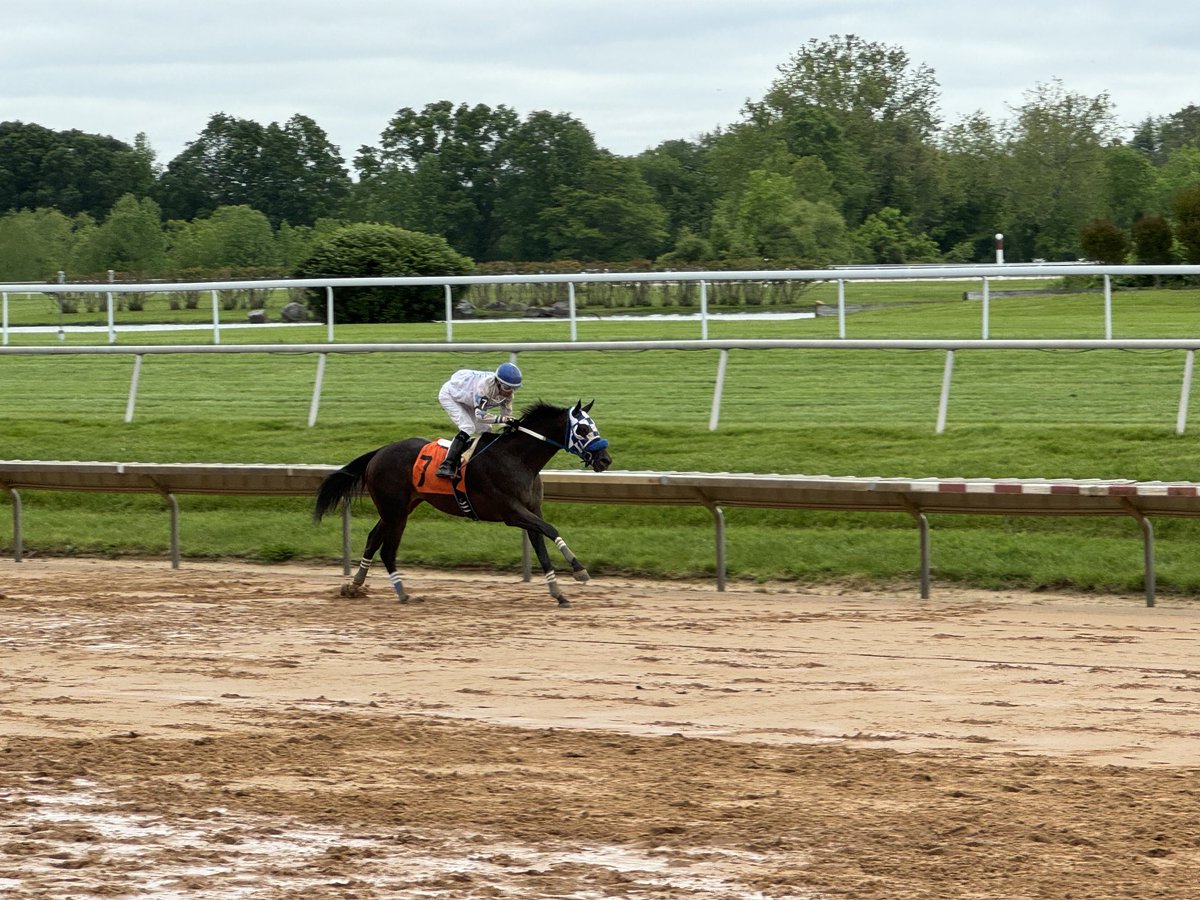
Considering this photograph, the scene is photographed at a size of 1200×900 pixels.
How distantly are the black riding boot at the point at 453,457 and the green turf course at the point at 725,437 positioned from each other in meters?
1.69

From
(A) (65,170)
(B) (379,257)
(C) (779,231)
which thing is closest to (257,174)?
(A) (65,170)

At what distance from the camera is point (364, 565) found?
11.2m

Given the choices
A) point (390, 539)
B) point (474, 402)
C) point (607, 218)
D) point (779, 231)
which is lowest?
point (390, 539)

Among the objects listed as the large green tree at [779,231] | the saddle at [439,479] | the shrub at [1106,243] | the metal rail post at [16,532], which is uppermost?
the large green tree at [779,231]

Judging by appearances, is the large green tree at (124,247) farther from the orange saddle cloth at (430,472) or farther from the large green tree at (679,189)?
the orange saddle cloth at (430,472)

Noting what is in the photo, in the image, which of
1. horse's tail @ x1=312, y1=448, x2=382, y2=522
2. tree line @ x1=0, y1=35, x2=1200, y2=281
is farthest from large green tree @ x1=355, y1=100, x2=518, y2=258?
horse's tail @ x1=312, y1=448, x2=382, y2=522

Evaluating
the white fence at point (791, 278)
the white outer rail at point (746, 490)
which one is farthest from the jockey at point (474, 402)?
the white fence at point (791, 278)

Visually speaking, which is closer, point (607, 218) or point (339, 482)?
point (339, 482)

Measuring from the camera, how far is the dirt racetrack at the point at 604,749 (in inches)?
201

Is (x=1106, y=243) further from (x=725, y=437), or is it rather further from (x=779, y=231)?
(x=725, y=437)

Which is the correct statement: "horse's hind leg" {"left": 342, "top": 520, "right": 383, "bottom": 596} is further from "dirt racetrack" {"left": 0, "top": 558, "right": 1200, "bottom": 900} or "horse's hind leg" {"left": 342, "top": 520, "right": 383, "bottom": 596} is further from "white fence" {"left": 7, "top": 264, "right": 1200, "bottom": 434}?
"white fence" {"left": 7, "top": 264, "right": 1200, "bottom": 434}

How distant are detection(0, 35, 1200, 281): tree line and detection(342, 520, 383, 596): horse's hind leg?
19323mm

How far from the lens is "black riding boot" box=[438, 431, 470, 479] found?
35.9 feet

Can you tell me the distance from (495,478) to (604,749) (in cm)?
442
